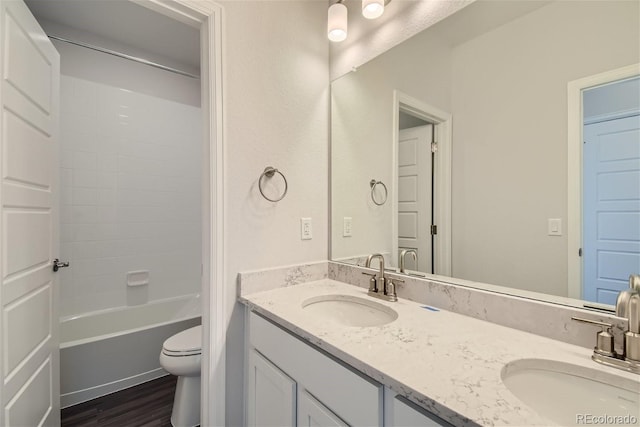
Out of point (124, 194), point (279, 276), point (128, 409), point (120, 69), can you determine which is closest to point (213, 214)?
point (279, 276)

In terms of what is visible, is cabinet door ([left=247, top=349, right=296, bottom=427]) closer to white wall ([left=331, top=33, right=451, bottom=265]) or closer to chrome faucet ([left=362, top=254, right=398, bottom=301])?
chrome faucet ([left=362, top=254, right=398, bottom=301])

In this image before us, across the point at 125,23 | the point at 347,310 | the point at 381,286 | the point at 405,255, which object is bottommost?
the point at 347,310

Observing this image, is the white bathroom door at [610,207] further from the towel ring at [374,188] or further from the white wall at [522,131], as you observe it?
the towel ring at [374,188]

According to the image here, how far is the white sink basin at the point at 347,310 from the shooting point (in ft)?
3.99

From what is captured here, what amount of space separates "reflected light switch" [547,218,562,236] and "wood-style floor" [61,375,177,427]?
7.01ft

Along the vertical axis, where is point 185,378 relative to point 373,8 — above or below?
below

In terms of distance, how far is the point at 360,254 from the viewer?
1.59m

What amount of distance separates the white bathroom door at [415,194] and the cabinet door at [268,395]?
723 millimetres

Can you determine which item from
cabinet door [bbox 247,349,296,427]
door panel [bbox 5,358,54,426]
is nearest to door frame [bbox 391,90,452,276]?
cabinet door [bbox 247,349,296,427]

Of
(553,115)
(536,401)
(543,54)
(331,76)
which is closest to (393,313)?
(536,401)

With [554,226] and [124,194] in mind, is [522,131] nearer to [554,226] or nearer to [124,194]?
[554,226]

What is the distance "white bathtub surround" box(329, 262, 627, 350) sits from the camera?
2.66ft

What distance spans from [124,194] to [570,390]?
9.44ft

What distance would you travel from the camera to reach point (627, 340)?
690mm
